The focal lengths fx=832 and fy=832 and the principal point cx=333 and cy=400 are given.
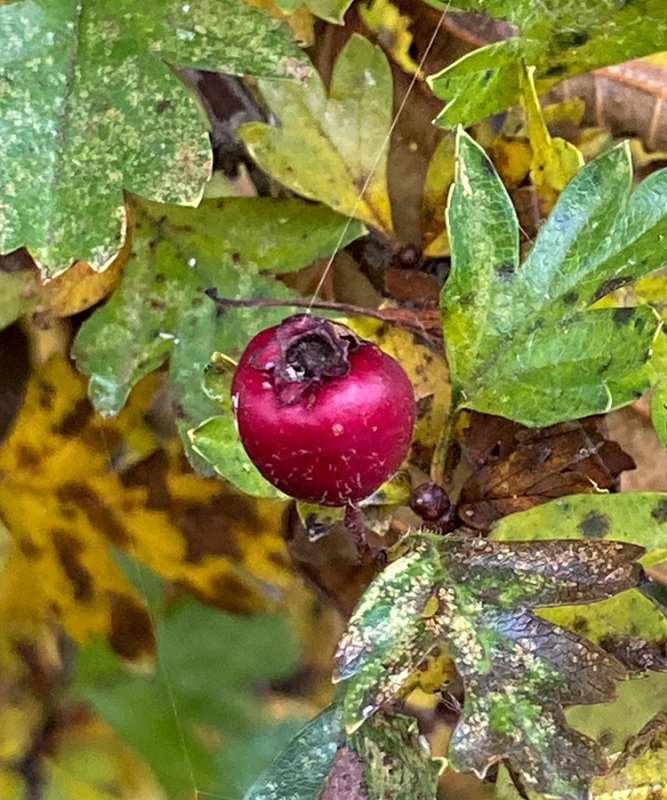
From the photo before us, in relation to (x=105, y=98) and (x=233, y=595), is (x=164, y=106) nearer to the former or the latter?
(x=105, y=98)

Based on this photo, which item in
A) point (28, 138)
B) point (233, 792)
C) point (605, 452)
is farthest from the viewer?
point (233, 792)

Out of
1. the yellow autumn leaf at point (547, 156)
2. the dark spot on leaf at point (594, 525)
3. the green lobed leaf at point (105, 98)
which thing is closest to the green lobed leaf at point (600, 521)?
the dark spot on leaf at point (594, 525)

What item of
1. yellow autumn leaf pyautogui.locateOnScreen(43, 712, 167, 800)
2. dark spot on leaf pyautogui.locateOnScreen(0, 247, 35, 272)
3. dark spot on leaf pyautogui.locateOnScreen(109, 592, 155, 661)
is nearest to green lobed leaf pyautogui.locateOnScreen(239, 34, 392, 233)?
dark spot on leaf pyautogui.locateOnScreen(0, 247, 35, 272)

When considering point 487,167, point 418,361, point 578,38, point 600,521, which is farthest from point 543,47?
point 600,521

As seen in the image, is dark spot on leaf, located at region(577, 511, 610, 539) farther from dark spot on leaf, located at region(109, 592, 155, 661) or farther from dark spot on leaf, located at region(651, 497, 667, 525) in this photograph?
dark spot on leaf, located at region(109, 592, 155, 661)

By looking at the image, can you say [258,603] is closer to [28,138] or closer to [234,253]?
[234,253]

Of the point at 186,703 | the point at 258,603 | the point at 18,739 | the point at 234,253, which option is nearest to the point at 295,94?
the point at 234,253

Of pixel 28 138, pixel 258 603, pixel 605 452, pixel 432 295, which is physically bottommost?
pixel 258 603
